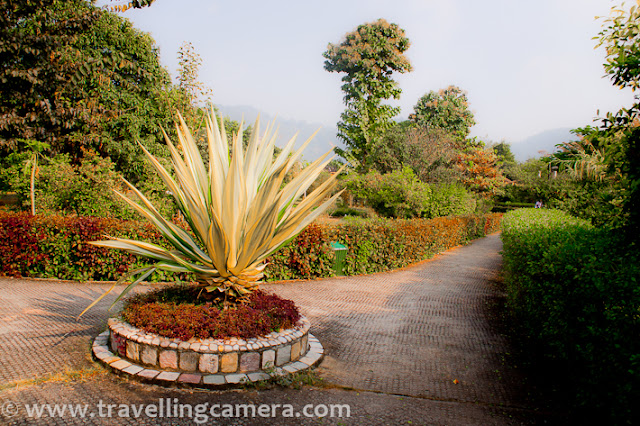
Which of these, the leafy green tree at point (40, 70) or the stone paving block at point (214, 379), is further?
the leafy green tree at point (40, 70)

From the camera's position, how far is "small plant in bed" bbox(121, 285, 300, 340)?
391cm

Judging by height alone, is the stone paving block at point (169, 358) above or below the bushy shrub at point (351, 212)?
below

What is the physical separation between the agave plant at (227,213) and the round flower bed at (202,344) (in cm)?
36

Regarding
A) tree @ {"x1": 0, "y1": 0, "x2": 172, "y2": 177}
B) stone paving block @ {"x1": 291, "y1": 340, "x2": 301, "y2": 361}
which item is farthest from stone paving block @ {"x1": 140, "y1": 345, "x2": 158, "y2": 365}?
tree @ {"x1": 0, "y1": 0, "x2": 172, "y2": 177}

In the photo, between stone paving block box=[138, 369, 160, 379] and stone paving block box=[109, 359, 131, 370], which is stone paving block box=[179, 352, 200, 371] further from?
stone paving block box=[109, 359, 131, 370]

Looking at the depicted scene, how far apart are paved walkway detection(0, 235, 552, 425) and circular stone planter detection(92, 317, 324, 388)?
11cm

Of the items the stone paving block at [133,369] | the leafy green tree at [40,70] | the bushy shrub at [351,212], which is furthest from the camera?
the bushy shrub at [351,212]

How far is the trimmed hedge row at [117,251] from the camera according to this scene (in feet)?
25.5

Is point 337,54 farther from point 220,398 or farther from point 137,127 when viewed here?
point 220,398

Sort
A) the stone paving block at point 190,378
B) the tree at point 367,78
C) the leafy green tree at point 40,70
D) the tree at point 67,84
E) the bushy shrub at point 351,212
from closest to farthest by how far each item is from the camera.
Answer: the stone paving block at point 190,378, the leafy green tree at point 40,70, the tree at point 67,84, the bushy shrub at point 351,212, the tree at point 367,78

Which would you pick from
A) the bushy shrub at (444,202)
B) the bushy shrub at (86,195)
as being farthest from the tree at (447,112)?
the bushy shrub at (86,195)

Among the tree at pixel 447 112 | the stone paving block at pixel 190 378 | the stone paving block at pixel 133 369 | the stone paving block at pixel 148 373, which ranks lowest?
the stone paving block at pixel 190 378

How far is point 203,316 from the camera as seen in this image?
161 inches

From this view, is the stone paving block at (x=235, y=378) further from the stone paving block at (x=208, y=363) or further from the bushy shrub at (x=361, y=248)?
the bushy shrub at (x=361, y=248)
